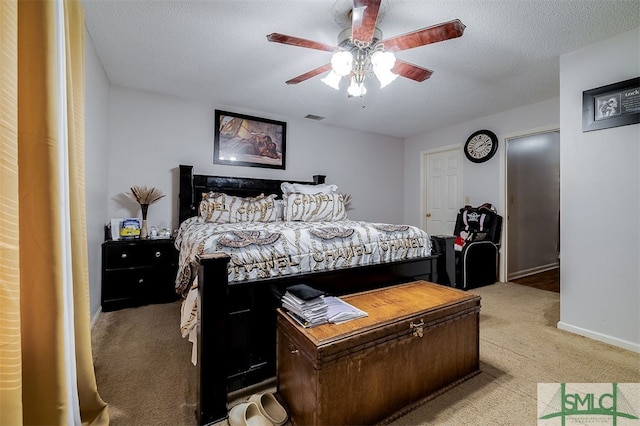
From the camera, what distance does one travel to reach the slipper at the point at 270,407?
4.32ft

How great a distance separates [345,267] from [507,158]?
11.4 feet

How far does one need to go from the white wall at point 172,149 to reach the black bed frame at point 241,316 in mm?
2363

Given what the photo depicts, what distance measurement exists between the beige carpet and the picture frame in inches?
68.6

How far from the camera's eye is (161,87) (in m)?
3.14

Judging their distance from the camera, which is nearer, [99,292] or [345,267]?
[345,267]

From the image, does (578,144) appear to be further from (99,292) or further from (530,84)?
(99,292)

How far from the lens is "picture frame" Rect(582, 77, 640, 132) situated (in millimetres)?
2041

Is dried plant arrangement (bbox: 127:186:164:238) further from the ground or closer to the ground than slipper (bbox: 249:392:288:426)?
further from the ground

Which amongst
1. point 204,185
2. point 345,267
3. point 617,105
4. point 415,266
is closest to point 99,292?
point 204,185

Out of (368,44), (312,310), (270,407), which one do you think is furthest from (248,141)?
(270,407)

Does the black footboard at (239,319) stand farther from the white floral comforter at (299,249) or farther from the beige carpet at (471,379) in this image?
the beige carpet at (471,379)

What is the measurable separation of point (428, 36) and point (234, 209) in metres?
2.39

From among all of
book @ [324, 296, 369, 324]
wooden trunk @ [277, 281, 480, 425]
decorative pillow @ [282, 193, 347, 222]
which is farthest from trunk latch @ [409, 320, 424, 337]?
decorative pillow @ [282, 193, 347, 222]

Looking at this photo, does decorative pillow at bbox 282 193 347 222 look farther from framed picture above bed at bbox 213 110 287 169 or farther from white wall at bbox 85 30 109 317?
white wall at bbox 85 30 109 317
